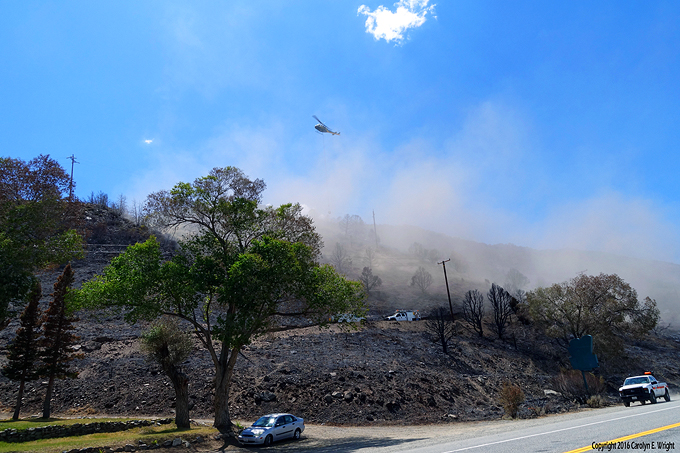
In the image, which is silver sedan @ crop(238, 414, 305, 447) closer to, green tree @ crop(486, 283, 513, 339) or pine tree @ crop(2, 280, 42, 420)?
pine tree @ crop(2, 280, 42, 420)

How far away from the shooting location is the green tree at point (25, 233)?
14680 millimetres

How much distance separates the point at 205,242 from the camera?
67.9 feet

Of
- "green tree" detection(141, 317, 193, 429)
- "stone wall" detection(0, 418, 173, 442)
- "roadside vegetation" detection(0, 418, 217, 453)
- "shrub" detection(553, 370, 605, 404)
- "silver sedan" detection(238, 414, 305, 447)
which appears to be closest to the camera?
"roadside vegetation" detection(0, 418, 217, 453)

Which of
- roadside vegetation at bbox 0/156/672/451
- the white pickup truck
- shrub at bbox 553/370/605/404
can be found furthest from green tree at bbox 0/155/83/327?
shrub at bbox 553/370/605/404

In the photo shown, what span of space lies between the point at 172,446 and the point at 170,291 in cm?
650

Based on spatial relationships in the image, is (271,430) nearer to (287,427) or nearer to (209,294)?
(287,427)

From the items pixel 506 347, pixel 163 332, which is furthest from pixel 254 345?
pixel 506 347

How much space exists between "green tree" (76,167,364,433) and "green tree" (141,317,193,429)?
6.11 feet

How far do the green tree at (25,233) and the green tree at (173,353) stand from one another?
22.9 ft

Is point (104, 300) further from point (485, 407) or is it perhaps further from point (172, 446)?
point (485, 407)

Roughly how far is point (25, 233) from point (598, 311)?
5017 cm

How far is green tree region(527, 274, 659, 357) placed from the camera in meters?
43.0

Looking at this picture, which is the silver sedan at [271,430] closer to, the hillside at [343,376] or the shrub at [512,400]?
the hillside at [343,376]

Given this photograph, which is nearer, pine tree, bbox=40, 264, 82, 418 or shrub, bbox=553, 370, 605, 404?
pine tree, bbox=40, 264, 82, 418
